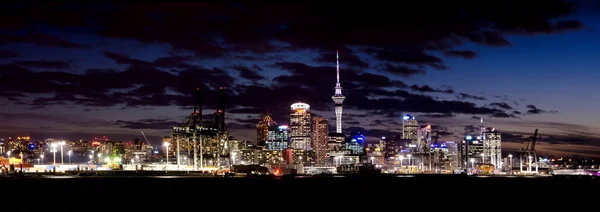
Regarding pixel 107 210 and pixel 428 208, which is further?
pixel 428 208

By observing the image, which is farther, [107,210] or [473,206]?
[473,206]

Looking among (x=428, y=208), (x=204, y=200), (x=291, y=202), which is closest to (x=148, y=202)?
(x=204, y=200)

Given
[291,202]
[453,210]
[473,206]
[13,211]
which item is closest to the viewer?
[13,211]

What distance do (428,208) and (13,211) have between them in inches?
1834

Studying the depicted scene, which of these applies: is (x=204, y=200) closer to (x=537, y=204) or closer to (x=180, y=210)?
(x=180, y=210)

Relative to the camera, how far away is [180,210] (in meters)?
79.6

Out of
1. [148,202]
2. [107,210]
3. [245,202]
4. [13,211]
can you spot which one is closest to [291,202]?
[245,202]

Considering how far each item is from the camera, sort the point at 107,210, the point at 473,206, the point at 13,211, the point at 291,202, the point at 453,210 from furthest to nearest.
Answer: the point at 291,202 → the point at 473,206 → the point at 453,210 → the point at 107,210 → the point at 13,211

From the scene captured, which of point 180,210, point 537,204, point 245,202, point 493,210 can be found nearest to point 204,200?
point 245,202

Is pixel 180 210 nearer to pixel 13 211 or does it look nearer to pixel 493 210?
pixel 13 211

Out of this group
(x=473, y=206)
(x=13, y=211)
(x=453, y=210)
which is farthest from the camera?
(x=473, y=206)

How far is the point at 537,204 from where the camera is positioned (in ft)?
310

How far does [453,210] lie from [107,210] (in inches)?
1554

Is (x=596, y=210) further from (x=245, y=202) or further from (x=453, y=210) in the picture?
(x=245, y=202)
